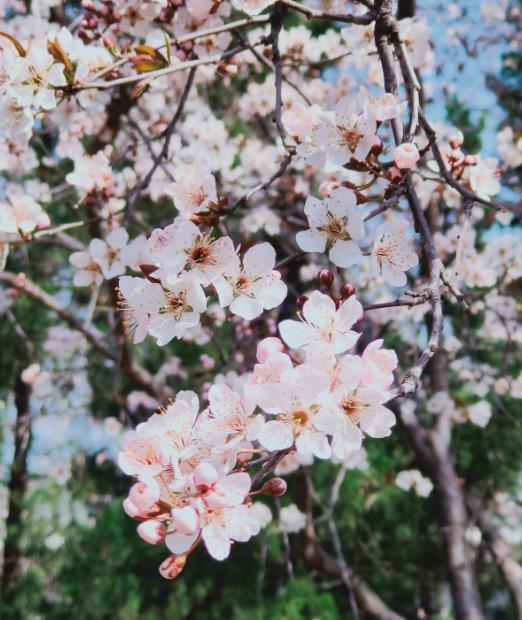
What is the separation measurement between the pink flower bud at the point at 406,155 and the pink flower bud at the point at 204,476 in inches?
19.2

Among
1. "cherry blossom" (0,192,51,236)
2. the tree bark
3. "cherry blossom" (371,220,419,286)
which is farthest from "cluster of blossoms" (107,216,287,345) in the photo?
the tree bark

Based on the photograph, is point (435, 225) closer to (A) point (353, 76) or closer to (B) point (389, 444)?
(A) point (353, 76)

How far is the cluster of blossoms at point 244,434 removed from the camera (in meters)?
0.62

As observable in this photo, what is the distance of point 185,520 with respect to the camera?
23.3 inches

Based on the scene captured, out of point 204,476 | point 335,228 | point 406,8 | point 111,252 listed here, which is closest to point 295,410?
point 204,476

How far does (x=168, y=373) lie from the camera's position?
3.33 meters

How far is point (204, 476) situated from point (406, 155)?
1.66 feet

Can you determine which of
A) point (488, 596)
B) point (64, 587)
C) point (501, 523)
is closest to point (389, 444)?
point (501, 523)

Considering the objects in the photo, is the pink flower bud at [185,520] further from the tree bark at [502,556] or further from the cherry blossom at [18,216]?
the tree bark at [502,556]

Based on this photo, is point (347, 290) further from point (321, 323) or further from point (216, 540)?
point (216, 540)

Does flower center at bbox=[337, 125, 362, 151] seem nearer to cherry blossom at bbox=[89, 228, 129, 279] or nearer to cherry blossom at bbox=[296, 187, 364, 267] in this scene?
cherry blossom at bbox=[296, 187, 364, 267]

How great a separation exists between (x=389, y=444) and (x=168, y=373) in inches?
92.0

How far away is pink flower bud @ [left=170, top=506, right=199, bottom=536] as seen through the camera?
0.59m

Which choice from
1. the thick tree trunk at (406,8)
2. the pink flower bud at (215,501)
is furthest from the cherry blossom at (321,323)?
the thick tree trunk at (406,8)
